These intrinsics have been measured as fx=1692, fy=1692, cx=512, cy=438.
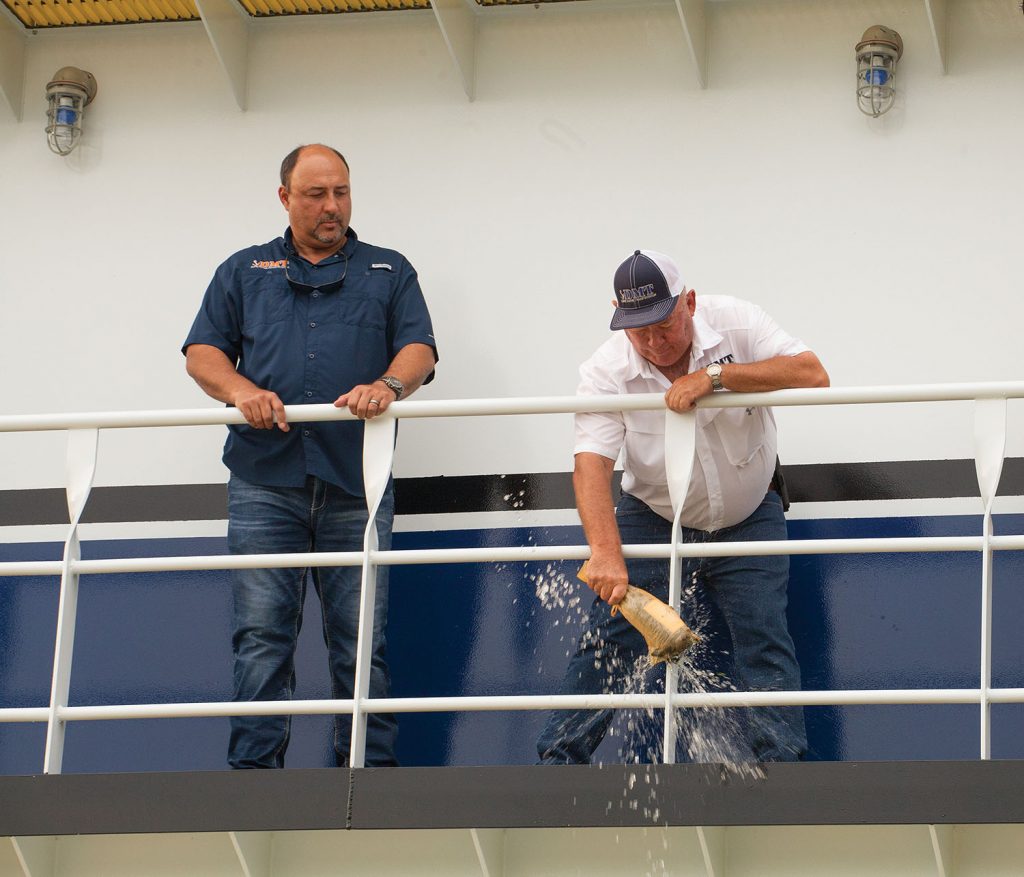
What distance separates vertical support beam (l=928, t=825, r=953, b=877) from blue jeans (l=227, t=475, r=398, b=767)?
1583 mm

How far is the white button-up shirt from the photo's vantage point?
15.3 feet

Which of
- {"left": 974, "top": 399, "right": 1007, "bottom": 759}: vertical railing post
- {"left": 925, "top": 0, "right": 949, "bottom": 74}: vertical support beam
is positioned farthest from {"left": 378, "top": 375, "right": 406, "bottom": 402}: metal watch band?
{"left": 925, "top": 0, "right": 949, "bottom": 74}: vertical support beam

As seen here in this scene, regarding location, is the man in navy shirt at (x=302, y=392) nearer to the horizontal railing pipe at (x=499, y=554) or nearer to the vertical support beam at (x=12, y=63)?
the horizontal railing pipe at (x=499, y=554)

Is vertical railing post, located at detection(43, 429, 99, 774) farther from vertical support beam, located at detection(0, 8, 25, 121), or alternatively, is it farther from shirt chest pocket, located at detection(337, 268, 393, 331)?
vertical support beam, located at detection(0, 8, 25, 121)

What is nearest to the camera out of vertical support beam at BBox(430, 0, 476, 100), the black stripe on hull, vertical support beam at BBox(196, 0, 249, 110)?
the black stripe on hull

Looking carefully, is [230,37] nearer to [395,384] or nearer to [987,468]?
[395,384]

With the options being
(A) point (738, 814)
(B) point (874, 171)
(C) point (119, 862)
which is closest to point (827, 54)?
(B) point (874, 171)

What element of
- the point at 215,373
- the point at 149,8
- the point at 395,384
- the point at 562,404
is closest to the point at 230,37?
the point at 149,8

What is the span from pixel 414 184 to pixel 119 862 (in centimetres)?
253

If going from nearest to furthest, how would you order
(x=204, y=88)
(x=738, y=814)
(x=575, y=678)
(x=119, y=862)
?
(x=738, y=814) < (x=119, y=862) < (x=575, y=678) < (x=204, y=88)

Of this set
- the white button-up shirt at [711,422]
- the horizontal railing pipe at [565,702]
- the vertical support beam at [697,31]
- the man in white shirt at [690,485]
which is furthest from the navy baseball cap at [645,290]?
the vertical support beam at [697,31]

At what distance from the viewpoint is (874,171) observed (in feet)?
18.2

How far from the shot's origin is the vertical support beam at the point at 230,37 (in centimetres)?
574

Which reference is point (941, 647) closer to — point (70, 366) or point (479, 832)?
point (479, 832)
